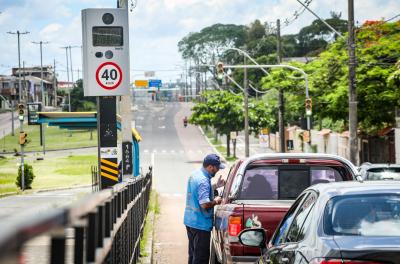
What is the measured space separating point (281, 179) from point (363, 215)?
18.3 feet

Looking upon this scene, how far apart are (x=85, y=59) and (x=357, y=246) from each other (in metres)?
12.1

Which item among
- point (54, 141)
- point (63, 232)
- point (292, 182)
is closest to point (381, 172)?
point (292, 182)

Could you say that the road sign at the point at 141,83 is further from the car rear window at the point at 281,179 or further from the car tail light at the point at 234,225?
the car tail light at the point at 234,225

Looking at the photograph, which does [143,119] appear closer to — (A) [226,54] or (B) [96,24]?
(A) [226,54]

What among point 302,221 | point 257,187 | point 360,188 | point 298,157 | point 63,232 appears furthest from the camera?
point 298,157

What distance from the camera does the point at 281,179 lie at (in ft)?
36.3

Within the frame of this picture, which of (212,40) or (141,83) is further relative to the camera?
(212,40)

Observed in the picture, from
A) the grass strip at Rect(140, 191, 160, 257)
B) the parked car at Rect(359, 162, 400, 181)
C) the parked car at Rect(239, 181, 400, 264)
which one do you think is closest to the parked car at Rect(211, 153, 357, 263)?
the grass strip at Rect(140, 191, 160, 257)

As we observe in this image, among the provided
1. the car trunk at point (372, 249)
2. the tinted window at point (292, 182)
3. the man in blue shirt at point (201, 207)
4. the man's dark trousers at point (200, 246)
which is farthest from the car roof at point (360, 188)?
the man's dark trousers at point (200, 246)

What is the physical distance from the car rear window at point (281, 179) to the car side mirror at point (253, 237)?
3.83 meters

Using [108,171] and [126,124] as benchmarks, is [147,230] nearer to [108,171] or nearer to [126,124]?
[108,171]

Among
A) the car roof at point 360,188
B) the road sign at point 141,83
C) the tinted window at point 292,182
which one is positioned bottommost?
the tinted window at point 292,182

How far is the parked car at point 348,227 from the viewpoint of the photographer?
15.7 ft

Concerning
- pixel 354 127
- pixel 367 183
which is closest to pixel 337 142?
pixel 354 127
